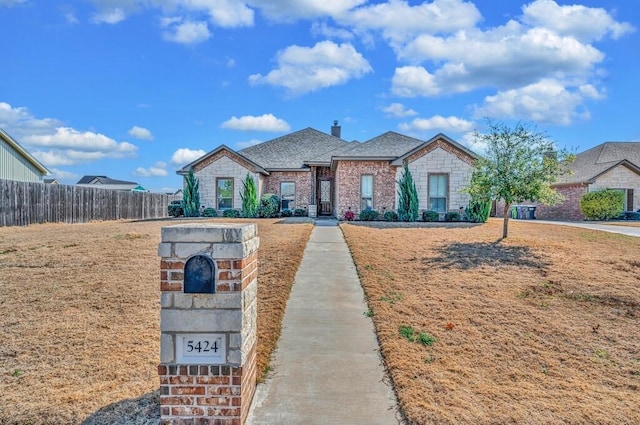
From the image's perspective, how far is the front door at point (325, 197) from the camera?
84.2 ft

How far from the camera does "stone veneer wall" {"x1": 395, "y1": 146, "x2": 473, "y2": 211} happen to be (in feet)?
67.0

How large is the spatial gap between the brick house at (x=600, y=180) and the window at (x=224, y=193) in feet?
61.8

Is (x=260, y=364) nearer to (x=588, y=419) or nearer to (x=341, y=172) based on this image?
(x=588, y=419)

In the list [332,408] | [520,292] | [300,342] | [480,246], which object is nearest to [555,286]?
A: [520,292]

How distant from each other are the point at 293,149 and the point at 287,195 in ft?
14.2

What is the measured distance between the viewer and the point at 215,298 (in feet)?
10.8

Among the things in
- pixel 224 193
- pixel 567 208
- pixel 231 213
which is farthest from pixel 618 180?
pixel 224 193

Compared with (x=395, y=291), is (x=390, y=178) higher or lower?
higher

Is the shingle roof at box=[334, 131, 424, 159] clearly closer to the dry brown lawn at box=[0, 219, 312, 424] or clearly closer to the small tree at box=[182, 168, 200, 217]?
the small tree at box=[182, 168, 200, 217]

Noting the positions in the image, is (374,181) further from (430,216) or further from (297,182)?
(297,182)

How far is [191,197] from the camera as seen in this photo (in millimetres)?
23125

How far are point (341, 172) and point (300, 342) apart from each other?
1666 cm

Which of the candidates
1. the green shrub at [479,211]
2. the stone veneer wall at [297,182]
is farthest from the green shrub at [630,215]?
the stone veneer wall at [297,182]

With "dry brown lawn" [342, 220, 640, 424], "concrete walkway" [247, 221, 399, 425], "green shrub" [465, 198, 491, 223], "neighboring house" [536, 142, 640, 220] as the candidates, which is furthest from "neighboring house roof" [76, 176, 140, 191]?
"concrete walkway" [247, 221, 399, 425]
